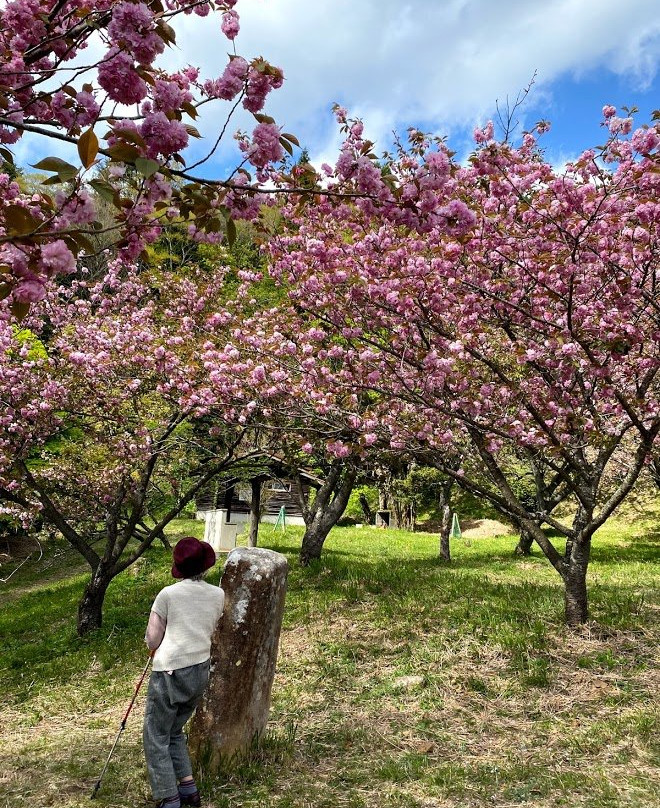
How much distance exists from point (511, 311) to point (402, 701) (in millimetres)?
4118

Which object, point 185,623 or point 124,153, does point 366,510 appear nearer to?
point 185,623

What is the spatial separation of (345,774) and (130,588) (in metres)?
9.25

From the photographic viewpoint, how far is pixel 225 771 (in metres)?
4.05

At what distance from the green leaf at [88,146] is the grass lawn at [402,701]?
3.79 meters

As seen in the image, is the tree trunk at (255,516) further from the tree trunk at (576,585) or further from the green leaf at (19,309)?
the green leaf at (19,309)

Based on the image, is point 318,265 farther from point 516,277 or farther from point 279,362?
point 516,277

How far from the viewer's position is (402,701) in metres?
5.57

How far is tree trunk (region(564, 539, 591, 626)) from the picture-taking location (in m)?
6.37

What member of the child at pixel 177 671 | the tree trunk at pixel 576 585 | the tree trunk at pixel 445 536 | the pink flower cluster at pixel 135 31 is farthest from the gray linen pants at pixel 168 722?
the tree trunk at pixel 445 536

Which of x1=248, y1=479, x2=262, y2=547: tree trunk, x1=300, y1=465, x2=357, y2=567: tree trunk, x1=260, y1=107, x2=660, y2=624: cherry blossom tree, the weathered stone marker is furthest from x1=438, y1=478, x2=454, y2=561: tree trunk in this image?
the weathered stone marker

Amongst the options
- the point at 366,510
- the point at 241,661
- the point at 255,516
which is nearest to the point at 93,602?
the point at 241,661

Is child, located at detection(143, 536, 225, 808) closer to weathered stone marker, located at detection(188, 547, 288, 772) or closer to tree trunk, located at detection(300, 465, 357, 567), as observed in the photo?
weathered stone marker, located at detection(188, 547, 288, 772)

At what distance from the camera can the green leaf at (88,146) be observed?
1804 mm

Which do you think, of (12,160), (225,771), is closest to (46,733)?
(225,771)
